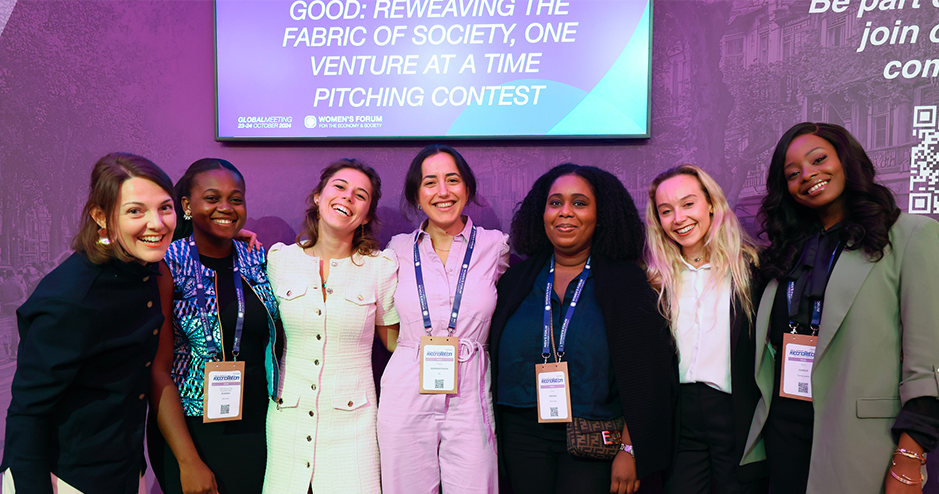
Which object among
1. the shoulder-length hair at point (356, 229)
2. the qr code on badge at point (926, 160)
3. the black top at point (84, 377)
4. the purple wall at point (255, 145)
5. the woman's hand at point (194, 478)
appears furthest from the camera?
the purple wall at point (255, 145)

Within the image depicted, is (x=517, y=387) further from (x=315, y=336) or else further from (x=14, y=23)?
(x=14, y=23)

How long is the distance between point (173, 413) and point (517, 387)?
4.79 feet

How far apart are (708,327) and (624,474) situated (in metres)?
0.74

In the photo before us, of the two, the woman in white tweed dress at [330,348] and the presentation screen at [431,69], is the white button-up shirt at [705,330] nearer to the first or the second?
the presentation screen at [431,69]

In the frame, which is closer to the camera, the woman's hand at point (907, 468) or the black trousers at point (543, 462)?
the woman's hand at point (907, 468)

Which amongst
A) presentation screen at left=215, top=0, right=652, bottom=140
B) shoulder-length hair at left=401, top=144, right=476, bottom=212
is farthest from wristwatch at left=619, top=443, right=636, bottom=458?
presentation screen at left=215, top=0, right=652, bottom=140

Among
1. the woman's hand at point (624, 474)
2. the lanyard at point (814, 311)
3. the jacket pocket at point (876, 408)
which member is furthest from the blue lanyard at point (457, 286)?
the jacket pocket at point (876, 408)

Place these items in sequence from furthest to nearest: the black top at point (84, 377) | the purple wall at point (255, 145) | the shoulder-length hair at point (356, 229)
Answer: the purple wall at point (255, 145) < the shoulder-length hair at point (356, 229) < the black top at point (84, 377)

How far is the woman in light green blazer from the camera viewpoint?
1802 millimetres

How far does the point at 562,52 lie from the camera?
2.99 meters

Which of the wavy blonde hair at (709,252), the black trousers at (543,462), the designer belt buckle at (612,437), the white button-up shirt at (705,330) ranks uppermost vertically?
the wavy blonde hair at (709,252)

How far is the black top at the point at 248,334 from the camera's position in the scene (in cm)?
212

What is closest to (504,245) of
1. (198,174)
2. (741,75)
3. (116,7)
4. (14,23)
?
(198,174)

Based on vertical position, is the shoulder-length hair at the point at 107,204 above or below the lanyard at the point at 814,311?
above
